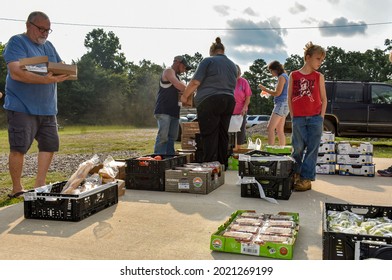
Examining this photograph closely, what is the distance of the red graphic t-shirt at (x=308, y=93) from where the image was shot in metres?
5.34

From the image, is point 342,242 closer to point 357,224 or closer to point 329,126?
point 357,224

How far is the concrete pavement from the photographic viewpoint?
3049 millimetres

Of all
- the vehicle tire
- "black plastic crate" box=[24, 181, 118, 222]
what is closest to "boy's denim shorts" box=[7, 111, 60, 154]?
"black plastic crate" box=[24, 181, 118, 222]

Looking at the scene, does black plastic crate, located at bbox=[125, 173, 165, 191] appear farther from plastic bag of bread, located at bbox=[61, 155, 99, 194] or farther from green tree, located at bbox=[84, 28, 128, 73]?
green tree, located at bbox=[84, 28, 128, 73]

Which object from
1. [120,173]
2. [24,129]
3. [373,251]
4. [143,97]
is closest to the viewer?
[373,251]

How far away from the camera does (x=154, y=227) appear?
3742 mm

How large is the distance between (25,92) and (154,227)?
2328 mm

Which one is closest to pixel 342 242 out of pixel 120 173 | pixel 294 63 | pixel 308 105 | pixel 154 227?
pixel 154 227

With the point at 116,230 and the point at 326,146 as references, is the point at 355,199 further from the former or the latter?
the point at 116,230

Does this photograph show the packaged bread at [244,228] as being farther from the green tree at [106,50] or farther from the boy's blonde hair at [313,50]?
the green tree at [106,50]

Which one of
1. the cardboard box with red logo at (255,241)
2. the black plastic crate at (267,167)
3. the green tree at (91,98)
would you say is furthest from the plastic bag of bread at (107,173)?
the green tree at (91,98)

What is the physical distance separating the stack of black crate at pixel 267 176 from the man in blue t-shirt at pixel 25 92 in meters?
2.46

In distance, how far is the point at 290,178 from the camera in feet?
16.7
